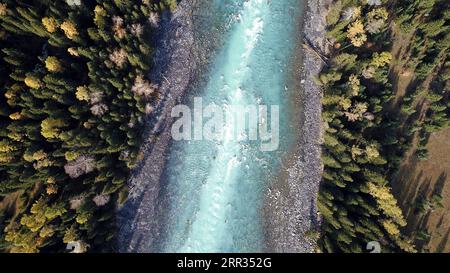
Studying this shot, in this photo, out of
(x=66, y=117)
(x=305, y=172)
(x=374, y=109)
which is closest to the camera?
(x=66, y=117)

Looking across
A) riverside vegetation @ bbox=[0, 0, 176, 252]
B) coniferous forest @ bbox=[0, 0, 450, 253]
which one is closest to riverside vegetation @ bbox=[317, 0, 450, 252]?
coniferous forest @ bbox=[0, 0, 450, 253]

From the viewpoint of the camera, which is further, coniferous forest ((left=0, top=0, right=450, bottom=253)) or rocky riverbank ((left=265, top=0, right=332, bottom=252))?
rocky riverbank ((left=265, top=0, right=332, bottom=252))

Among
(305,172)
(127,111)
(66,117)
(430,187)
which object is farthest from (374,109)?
(66,117)

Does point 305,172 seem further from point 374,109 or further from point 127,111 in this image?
point 127,111

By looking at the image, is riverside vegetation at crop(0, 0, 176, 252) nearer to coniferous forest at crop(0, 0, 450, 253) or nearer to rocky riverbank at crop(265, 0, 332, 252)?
coniferous forest at crop(0, 0, 450, 253)

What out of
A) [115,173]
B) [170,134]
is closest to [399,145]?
[170,134]

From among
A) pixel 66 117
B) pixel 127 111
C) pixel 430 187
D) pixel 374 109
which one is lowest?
pixel 430 187
